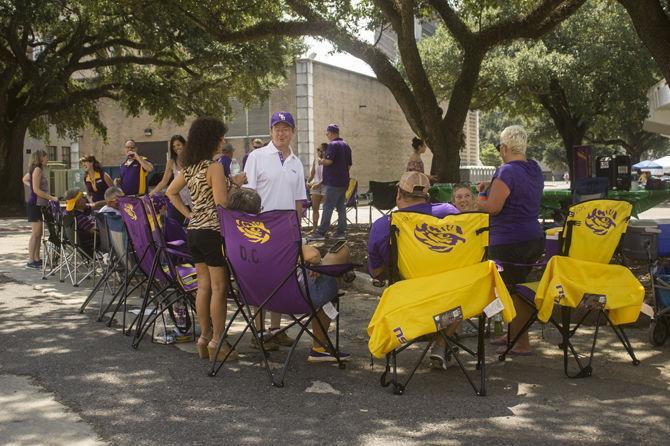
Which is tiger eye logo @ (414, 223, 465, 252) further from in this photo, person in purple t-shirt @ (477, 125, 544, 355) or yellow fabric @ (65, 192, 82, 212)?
yellow fabric @ (65, 192, 82, 212)

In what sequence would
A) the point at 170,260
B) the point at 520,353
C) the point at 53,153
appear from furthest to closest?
the point at 53,153
the point at 170,260
the point at 520,353

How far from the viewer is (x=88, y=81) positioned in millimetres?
30766

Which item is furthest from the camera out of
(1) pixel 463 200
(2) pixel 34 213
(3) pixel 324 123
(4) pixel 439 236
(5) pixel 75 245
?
(3) pixel 324 123

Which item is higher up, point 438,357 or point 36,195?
point 36,195

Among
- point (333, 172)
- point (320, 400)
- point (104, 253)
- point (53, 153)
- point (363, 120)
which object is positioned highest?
point (363, 120)

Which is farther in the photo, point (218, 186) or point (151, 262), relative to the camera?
point (151, 262)

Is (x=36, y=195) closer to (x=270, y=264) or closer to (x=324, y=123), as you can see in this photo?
(x=270, y=264)

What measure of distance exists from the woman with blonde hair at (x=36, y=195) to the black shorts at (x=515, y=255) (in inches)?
290

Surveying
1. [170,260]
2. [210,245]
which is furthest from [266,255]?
[170,260]

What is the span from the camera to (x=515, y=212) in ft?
19.0

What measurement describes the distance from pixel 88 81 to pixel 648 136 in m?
37.0

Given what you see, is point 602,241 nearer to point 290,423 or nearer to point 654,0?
point 290,423

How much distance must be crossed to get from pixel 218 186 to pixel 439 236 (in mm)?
1722

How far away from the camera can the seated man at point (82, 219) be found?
9.66m
